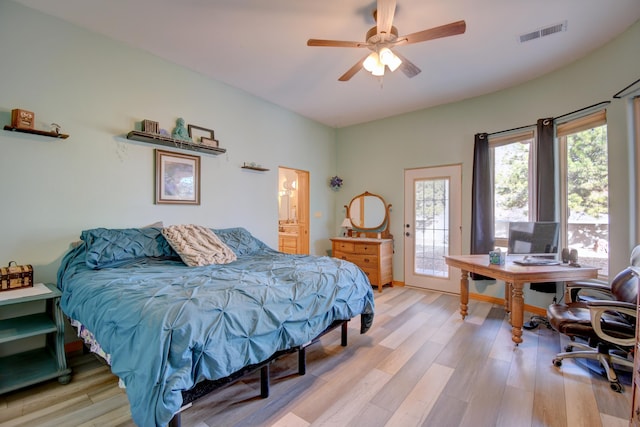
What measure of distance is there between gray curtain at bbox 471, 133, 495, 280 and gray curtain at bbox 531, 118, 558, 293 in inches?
22.9

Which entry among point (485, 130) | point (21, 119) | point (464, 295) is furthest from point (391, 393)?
point (485, 130)

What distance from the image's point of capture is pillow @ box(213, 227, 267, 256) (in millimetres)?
3256

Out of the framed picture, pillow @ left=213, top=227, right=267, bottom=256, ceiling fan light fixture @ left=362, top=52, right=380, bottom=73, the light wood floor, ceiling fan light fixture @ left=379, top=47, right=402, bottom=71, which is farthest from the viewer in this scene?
pillow @ left=213, top=227, right=267, bottom=256

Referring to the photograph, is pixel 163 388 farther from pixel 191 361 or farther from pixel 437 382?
pixel 437 382

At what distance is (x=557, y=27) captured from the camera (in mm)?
2553

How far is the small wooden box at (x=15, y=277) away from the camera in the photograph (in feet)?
6.88

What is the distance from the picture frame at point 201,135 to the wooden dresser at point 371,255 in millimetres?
2554

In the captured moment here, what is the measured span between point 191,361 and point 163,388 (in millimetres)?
137

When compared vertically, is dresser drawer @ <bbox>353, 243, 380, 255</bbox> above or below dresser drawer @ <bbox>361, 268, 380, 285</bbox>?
above

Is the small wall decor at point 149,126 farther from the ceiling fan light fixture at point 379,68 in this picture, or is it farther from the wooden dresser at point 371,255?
the wooden dresser at point 371,255

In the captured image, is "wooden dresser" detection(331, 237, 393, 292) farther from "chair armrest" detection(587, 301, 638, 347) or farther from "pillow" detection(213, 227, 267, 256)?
"chair armrest" detection(587, 301, 638, 347)

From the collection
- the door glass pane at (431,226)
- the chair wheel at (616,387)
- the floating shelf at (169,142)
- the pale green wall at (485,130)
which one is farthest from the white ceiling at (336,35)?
the chair wheel at (616,387)

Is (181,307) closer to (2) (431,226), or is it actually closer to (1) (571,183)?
(2) (431,226)

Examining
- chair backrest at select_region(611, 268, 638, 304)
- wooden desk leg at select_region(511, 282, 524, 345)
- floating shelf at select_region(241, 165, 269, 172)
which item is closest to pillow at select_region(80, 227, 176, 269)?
floating shelf at select_region(241, 165, 269, 172)
